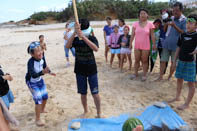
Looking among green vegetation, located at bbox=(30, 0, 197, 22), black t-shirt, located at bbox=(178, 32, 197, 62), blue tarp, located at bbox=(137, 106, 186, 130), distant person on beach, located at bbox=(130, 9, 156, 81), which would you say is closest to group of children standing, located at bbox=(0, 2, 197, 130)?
black t-shirt, located at bbox=(178, 32, 197, 62)

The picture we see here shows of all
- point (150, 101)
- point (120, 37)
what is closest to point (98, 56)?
point (120, 37)

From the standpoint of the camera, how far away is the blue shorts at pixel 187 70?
11.5 ft

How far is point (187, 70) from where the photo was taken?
354 cm

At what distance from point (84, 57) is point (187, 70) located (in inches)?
79.9

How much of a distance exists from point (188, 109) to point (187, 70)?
2.76ft

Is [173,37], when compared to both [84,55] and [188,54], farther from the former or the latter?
[84,55]

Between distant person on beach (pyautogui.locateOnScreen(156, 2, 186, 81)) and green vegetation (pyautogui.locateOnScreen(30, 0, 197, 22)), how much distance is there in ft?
105

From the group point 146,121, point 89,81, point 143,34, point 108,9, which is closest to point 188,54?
point 146,121

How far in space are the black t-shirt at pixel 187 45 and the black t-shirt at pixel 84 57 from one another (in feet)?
5.65

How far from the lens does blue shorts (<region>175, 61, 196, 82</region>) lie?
3.51 meters

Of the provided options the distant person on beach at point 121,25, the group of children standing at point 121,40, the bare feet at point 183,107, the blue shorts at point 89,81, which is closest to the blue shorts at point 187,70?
the bare feet at point 183,107

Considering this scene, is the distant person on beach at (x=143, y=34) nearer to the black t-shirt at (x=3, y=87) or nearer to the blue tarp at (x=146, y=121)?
the blue tarp at (x=146, y=121)

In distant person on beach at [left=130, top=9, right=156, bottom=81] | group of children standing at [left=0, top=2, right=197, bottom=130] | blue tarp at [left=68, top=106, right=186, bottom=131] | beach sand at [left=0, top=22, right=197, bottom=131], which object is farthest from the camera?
distant person on beach at [left=130, top=9, right=156, bottom=81]

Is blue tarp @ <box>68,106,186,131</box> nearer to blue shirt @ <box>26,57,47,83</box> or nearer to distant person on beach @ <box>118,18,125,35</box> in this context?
blue shirt @ <box>26,57,47,83</box>
